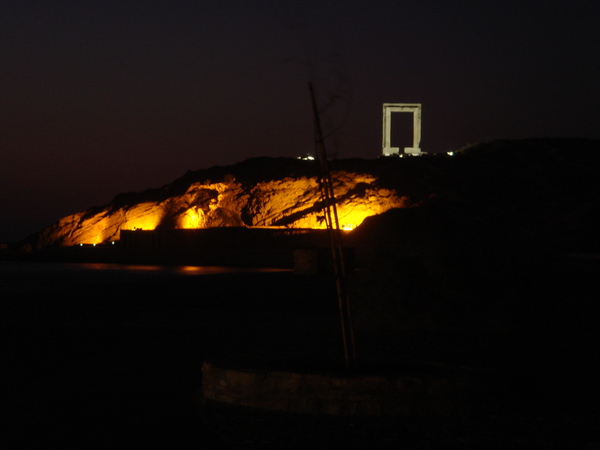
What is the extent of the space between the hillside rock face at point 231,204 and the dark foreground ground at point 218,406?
114 ft

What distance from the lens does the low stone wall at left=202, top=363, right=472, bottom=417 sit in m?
4.88

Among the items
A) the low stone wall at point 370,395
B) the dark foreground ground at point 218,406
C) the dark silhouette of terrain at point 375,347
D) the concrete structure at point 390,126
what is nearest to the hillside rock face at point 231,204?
the concrete structure at point 390,126

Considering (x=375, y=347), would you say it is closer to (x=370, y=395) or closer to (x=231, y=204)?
(x=370, y=395)

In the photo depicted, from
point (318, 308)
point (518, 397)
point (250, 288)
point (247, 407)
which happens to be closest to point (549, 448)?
point (518, 397)

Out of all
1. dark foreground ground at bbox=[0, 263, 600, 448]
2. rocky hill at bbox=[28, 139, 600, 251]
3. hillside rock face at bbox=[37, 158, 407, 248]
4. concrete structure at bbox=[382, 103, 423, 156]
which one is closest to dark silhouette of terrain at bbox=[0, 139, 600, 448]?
dark foreground ground at bbox=[0, 263, 600, 448]

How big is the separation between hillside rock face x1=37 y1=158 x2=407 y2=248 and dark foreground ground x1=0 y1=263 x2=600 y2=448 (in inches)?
1373

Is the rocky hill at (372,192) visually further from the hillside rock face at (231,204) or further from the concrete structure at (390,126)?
the concrete structure at (390,126)

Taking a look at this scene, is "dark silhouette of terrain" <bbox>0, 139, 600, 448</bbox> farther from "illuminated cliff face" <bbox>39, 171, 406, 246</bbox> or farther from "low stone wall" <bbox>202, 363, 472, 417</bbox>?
"illuminated cliff face" <bbox>39, 171, 406, 246</bbox>

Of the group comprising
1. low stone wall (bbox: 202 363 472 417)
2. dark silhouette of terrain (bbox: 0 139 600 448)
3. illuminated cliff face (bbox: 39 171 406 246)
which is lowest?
illuminated cliff face (bbox: 39 171 406 246)

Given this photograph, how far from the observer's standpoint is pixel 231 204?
51188mm

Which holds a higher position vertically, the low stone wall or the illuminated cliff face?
the low stone wall

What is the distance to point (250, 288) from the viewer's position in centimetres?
1612

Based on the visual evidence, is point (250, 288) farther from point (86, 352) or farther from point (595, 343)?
point (595, 343)

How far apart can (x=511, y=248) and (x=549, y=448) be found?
10.4ft
